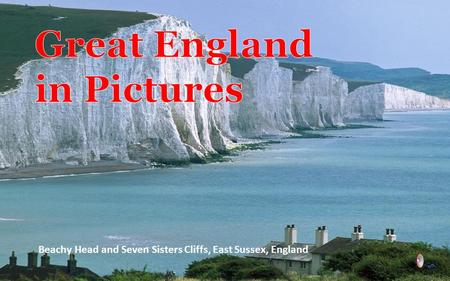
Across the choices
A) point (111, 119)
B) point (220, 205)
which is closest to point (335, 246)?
point (220, 205)

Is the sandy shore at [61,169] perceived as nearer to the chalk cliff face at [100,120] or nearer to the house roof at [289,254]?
the chalk cliff face at [100,120]

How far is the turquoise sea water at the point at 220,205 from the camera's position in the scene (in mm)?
50031

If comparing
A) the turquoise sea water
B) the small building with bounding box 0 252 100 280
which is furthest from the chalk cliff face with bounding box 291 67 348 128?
the small building with bounding box 0 252 100 280

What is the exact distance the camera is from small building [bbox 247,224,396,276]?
32.2 m

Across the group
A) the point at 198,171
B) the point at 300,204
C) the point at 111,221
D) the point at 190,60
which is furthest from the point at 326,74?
the point at 111,221

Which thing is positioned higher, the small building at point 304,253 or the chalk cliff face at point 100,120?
the chalk cliff face at point 100,120

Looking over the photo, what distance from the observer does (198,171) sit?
299ft

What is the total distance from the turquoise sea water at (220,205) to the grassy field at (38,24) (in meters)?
15.8

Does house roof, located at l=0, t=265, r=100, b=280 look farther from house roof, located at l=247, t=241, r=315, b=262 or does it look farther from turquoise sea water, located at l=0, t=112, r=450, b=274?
turquoise sea water, located at l=0, t=112, r=450, b=274

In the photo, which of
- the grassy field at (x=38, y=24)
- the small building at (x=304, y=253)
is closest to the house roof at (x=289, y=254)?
the small building at (x=304, y=253)

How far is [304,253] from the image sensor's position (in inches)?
1299

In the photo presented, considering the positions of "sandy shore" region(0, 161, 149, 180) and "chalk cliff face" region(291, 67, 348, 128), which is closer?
"sandy shore" region(0, 161, 149, 180)

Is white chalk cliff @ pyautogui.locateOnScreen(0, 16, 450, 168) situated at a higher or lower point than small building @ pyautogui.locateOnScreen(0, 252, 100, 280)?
higher

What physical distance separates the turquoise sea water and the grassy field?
15814mm
